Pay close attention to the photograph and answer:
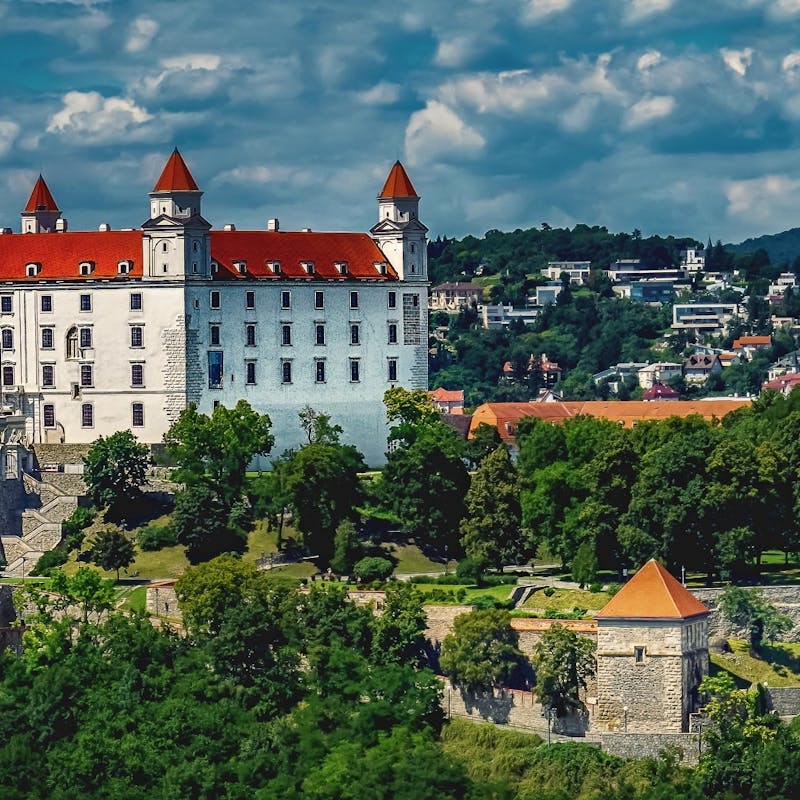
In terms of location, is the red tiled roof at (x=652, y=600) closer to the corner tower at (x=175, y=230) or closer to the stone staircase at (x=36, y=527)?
the stone staircase at (x=36, y=527)

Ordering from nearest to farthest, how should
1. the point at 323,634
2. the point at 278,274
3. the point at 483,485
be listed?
the point at 323,634, the point at 483,485, the point at 278,274

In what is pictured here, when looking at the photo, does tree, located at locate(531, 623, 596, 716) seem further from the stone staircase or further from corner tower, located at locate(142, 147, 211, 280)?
corner tower, located at locate(142, 147, 211, 280)

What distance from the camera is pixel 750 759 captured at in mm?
65750

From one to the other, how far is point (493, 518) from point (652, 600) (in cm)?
1164

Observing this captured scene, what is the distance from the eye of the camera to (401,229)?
93938 mm

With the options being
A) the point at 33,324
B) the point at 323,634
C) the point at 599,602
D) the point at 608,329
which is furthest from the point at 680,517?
the point at 608,329

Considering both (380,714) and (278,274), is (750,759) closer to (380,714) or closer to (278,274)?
(380,714)

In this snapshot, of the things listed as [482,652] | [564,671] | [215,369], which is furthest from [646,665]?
[215,369]

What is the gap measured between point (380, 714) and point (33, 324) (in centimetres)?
2684

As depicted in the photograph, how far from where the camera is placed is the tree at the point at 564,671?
68.8 metres

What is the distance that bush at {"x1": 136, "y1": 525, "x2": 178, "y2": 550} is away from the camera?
83.1 m

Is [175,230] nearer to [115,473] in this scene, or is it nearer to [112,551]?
[115,473]

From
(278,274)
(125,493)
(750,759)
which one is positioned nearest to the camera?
(750,759)

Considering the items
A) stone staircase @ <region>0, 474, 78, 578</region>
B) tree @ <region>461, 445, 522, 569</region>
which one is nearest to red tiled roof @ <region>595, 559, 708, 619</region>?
tree @ <region>461, 445, 522, 569</region>
